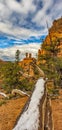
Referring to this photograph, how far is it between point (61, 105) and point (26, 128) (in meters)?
7.70

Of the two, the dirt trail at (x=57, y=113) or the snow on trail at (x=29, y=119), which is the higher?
the snow on trail at (x=29, y=119)

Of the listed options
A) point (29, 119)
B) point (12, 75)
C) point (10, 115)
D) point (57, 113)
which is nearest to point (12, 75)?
point (12, 75)

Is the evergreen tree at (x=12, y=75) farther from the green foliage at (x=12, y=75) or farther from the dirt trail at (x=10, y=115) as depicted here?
the dirt trail at (x=10, y=115)

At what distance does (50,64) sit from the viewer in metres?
22.7

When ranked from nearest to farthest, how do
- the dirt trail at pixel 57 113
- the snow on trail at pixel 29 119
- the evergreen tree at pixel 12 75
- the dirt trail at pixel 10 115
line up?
the snow on trail at pixel 29 119
the dirt trail at pixel 57 113
the dirt trail at pixel 10 115
the evergreen tree at pixel 12 75

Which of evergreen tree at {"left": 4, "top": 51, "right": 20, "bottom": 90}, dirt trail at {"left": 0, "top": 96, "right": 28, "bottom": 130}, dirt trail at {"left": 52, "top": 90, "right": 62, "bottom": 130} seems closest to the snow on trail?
dirt trail at {"left": 52, "top": 90, "right": 62, "bottom": 130}

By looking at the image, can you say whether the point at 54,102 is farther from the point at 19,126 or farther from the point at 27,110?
the point at 19,126

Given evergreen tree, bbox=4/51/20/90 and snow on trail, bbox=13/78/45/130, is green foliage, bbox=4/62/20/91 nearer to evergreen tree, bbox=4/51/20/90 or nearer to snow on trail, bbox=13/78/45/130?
evergreen tree, bbox=4/51/20/90

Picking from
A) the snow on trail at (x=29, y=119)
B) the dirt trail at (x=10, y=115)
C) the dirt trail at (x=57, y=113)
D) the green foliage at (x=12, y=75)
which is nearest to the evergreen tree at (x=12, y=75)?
the green foliage at (x=12, y=75)

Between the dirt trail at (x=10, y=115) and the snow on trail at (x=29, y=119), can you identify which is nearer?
the snow on trail at (x=29, y=119)

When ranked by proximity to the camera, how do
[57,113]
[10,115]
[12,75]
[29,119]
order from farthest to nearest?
[12,75] → [57,113] → [10,115] → [29,119]

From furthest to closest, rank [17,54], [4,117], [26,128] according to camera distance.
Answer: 1. [17,54]
2. [4,117]
3. [26,128]

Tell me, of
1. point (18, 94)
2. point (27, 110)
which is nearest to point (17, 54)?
point (18, 94)

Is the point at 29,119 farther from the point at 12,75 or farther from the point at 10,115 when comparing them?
the point at 12,75
